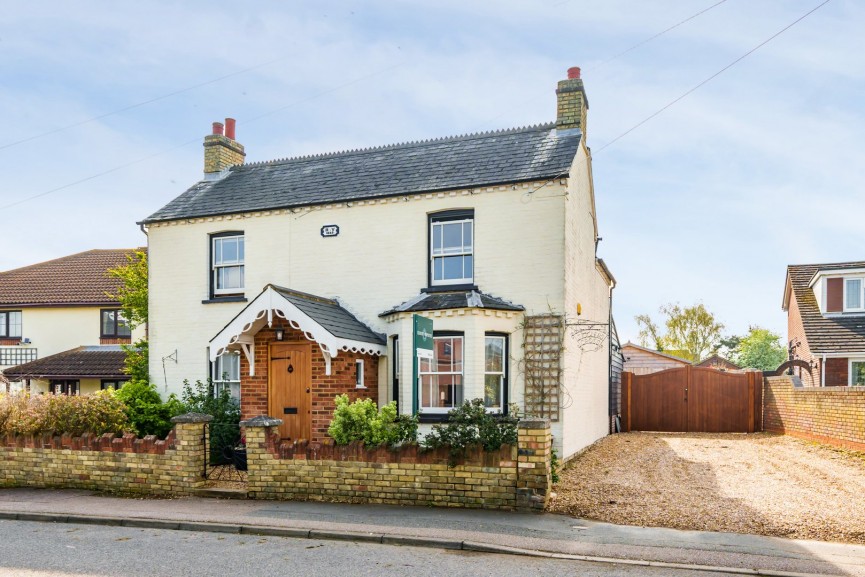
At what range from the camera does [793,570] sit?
21.6ft

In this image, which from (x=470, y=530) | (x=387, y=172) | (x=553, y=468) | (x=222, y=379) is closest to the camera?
(x=470, y=530)

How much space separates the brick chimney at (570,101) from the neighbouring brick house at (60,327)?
66.6 feet

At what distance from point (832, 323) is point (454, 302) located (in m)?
19.2

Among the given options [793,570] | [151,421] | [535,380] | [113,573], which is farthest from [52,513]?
[793,570]

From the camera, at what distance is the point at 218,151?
18406 mm

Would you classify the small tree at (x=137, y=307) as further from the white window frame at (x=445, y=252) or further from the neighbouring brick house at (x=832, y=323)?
the neighbouring brick house at (x=832, y=323)

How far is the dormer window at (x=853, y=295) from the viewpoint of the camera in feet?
84.1

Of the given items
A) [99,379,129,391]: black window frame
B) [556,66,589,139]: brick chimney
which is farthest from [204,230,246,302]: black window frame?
[99,379,129,391]: black window frame

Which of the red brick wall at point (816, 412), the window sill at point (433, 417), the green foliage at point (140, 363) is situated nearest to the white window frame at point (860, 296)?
the red brick wall at point (816, 412)

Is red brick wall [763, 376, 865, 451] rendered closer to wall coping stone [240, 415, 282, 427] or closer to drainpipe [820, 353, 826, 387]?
drainpipe [820, 353, 826, 387]

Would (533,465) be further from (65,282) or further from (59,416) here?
(65,282)

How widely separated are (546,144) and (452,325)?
4.56 m

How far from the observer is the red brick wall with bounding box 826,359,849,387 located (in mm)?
23641

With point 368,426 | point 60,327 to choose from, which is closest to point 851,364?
point 368,426
